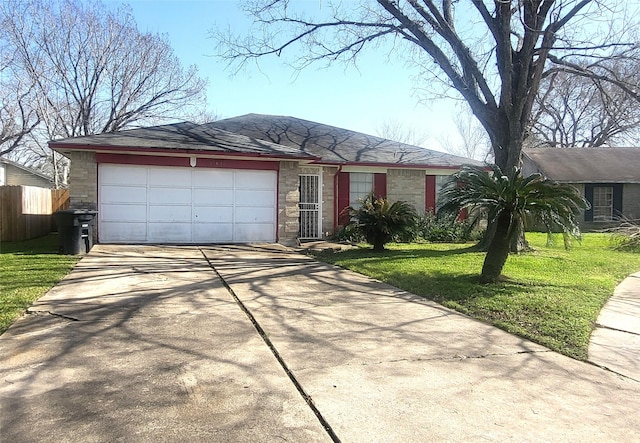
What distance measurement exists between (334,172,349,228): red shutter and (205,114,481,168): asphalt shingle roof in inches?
30.2

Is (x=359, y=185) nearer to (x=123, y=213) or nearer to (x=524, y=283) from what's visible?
(x=123, y=213)

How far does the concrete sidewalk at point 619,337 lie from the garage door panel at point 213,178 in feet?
33.5

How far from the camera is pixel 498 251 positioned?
27.0 ft

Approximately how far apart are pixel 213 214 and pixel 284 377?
10.6 metres

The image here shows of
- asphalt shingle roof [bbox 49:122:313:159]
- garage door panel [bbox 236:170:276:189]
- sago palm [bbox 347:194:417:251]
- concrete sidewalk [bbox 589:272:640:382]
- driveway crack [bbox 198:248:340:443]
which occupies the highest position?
asphalt shingle roof [bbox 49:122:313:159]

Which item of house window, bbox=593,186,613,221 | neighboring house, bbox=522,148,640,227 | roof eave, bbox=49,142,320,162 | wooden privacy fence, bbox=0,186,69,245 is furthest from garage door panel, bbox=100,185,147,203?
house window, bbox=593,186,613,221

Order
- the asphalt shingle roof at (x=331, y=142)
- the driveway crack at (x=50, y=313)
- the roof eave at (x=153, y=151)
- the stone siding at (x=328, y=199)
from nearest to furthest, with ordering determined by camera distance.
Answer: the driveway crack at (x=50, y=313) < the roof eave at (x=153, y=151) < the stone siding at (x=328, y=199) < the asphalt shingle roof at (x=331, y=142)

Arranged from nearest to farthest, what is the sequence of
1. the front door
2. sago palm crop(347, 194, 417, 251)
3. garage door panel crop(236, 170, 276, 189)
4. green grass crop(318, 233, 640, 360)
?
green grass crop(318, 233, 640, 360), sago palm crop(347, 194, 417, 251), garage door panel crop(236, 170, 276, 189), the front door

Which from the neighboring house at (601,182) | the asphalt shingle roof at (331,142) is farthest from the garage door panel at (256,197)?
the neighboring house at (601,182)

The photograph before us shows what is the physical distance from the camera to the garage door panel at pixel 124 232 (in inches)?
521

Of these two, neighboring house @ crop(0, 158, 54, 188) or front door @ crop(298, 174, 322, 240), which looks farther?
neighboring house @ crop(0, 158, 54, 188)

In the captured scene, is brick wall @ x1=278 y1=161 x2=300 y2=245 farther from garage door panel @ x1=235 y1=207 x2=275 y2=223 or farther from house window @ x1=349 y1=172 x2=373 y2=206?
house window @ x1=349 y1=172 x2=373 y2=206

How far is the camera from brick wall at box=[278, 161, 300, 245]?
14.5 meters

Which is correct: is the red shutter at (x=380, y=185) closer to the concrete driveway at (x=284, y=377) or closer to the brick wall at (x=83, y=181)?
the brick wall at (x=83, y=181)
